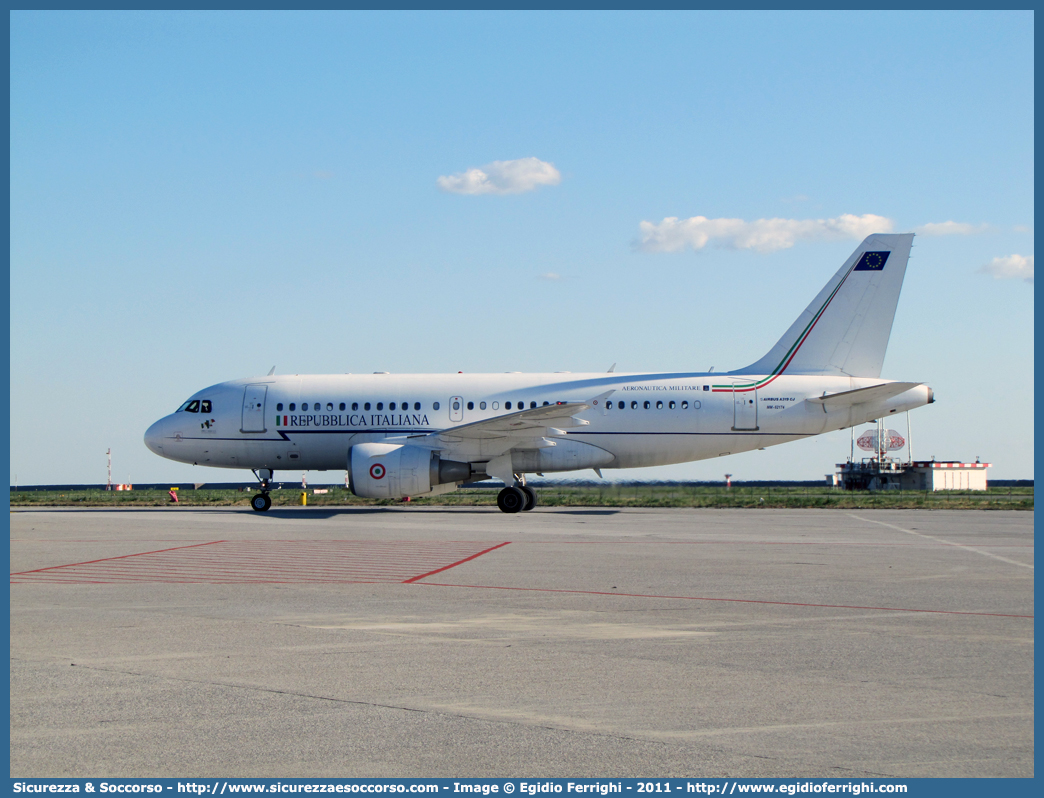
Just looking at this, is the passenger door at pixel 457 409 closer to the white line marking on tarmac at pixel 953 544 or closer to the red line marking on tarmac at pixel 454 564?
the red line marking on tarmac at pixel 454 564

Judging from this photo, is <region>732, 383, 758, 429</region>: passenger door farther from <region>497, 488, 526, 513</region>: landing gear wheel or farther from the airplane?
<region>497, 488, 526, 513</region>: landing gear wheel

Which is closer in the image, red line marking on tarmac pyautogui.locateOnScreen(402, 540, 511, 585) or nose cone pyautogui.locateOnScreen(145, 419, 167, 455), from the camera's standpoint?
red line marking on tarmac pyautogui.locateOnScreen(402, 540, 511, 585)

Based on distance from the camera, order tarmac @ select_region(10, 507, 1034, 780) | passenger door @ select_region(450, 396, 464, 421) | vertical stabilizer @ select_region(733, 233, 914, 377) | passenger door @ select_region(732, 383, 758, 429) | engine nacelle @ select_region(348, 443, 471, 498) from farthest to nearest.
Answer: vertical stabilizer @ select_region(733, 233, 914, 377) → passenger door @ select_region(450, 396, 464, 421) → passenger door @ select_region(732, 383, 758, 429) → engine nacelle @ select_region(348, 443, 471, 498) → tarmac @ select_region(10, 507, 1034, 780)

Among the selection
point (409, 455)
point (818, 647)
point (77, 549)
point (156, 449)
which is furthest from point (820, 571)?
point (156, 449)

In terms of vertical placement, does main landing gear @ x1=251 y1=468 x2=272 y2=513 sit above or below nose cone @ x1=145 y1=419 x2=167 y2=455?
below

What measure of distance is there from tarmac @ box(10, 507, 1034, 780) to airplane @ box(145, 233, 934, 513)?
39.1ft

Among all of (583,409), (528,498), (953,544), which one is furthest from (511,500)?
(953,544)

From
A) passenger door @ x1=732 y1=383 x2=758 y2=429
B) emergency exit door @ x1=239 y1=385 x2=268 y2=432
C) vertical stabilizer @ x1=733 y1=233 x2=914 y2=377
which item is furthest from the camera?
emergency exit door @ x1=239 y1=385 x2=268 y2=432

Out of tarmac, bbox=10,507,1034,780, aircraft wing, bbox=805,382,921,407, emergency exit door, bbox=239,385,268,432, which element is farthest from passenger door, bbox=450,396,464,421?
tarmac, bbox=10,507,1034,780

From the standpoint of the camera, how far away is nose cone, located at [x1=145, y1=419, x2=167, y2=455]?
29.4 metres

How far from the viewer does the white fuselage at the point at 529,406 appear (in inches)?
1064

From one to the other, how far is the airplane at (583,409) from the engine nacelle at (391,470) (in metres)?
0.53

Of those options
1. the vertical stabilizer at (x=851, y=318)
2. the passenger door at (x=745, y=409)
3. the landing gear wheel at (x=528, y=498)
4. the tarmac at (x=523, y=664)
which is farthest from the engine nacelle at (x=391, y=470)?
the vertical stabilizer at (x=851, y=318)
